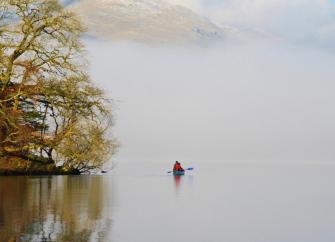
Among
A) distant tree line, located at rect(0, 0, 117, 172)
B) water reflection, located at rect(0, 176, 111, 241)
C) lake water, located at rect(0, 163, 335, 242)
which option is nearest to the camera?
water reflection, located at rect(0, 176, 111, 241)

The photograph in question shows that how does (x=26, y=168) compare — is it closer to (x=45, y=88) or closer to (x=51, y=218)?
(x=45, y=88)

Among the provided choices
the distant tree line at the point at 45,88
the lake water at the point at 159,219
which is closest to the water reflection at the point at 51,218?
the lake water at the point at 159,219

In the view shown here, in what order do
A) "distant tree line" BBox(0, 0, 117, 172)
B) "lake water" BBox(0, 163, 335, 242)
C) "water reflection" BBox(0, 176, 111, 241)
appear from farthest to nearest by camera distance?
1. "distant tree line" BBox(0, 0, 117, 172)
2. "lake water" BBox(0, 163, 335, 242)
3. "water reflection" BBox(0, 176, 111, 241)

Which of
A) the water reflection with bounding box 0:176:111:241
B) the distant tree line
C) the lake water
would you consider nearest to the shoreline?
the distant tree line

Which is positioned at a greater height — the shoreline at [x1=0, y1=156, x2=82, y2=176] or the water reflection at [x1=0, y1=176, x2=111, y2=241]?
the shoreline at [x1=0, y1=156, x2=82, y2=176]

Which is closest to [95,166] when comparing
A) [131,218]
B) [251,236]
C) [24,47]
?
[24,47]

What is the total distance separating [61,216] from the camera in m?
19.2

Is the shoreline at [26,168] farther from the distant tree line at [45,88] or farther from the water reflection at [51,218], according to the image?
the water reflection at [51,218]

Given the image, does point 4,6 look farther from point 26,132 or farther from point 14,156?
point 14,156

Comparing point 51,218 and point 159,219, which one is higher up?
point 51,218

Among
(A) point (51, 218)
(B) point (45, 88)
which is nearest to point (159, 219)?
(A) point (51, 218)

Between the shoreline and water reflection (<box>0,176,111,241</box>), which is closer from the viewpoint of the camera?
water reflection (<box>0,176,111,241</box>)

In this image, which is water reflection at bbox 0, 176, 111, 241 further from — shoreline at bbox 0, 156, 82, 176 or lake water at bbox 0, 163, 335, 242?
shoreline at bbox 0, 156, 82, 176

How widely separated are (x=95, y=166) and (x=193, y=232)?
143 feet
